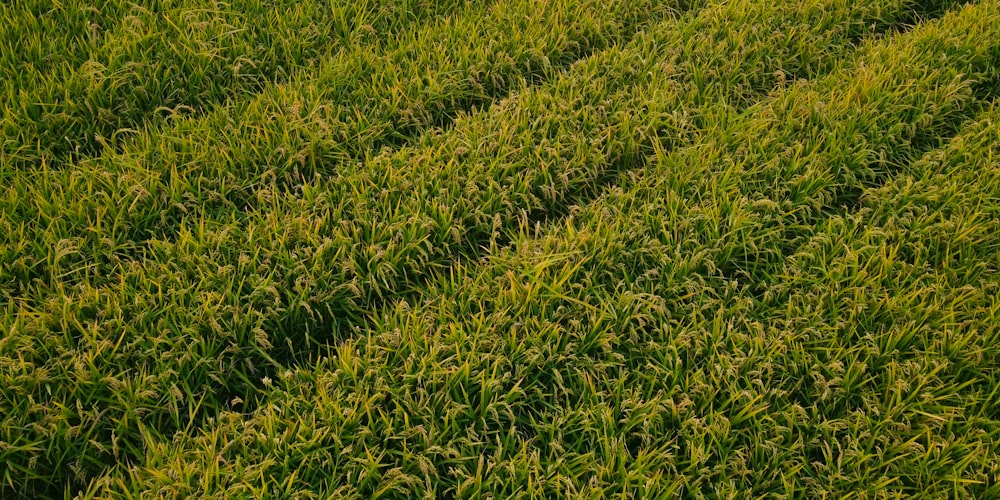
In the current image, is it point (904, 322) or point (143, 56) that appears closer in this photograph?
point (904, 322)

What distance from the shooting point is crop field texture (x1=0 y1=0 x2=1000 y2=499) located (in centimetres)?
243

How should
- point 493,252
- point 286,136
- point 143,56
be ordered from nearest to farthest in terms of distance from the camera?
point 493,252 < point 286,136 < point 143,56

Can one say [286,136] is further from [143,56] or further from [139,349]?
[139,349]

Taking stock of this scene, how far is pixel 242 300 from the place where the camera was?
9.11 ft

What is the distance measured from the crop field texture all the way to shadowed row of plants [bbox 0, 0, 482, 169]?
19 millimetres

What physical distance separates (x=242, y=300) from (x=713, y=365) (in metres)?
1.74

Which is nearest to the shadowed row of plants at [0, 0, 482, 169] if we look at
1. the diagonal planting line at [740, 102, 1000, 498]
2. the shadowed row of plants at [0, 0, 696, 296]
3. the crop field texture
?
the crop field texture

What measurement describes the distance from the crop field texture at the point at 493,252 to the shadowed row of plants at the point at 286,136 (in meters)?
0.02

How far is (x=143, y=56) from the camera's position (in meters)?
3.58

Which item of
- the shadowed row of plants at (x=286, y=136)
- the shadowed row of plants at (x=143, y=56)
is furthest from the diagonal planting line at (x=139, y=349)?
the shadowed row of plants at (x=143, y=56)

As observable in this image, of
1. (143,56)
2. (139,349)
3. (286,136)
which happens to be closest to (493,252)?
(286,136)

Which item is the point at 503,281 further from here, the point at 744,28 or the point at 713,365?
the point at 744,28

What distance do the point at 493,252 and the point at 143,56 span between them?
2002 millimetres

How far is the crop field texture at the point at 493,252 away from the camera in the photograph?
243cm
